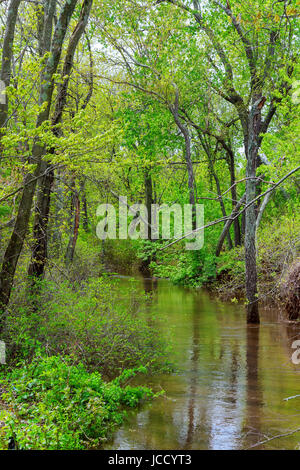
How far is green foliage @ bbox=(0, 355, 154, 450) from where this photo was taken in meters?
5.12

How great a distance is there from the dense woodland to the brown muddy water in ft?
1.49

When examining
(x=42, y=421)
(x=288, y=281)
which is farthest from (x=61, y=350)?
(x=288, y=281)

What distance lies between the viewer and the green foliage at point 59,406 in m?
5.12

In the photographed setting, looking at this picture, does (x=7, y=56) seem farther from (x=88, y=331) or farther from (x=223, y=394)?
(x=223, y=394)

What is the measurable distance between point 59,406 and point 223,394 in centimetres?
312

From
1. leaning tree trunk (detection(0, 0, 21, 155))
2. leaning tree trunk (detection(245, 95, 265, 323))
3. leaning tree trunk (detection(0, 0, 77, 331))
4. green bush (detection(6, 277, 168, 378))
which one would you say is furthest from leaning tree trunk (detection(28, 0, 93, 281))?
leaning tree trunk (detection(245, 95, 265, 323))

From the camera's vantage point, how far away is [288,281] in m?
13.6

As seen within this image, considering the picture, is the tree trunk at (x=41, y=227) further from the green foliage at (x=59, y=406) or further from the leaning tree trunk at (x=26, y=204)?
the green foliage at (x=59, y=406)

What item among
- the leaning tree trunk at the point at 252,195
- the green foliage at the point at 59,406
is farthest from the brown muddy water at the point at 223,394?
the leaning tree trunk at the point at 252,195

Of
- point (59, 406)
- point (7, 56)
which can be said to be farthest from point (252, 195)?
point (59, 406)

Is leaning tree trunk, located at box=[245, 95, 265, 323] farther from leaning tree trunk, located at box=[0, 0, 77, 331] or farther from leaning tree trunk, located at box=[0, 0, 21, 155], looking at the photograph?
leaning tree trunk, located at box=[0, 0, 21, 155]

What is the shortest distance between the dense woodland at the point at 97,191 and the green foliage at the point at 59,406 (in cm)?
2

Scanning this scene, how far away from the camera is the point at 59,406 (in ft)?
19.3

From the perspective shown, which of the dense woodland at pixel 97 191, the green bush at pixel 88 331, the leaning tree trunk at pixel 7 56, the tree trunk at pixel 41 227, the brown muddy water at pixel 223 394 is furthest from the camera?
the tree trunk at pixel 41 227
